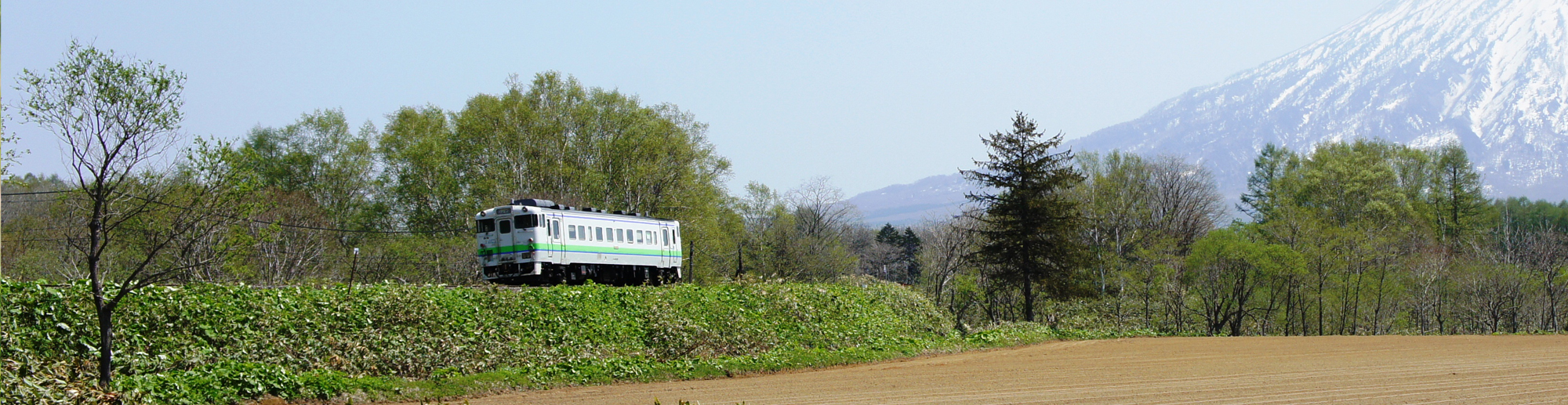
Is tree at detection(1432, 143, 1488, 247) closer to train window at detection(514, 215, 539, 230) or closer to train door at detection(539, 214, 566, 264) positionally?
train door at detection(539, 214, 566, 264)

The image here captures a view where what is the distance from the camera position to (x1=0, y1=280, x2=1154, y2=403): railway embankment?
1208cm

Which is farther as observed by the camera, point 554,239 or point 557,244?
point 557,244

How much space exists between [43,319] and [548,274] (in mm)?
14520

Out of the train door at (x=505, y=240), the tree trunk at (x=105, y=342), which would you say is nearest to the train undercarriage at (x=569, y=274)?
the train door at (x=505, y=240)

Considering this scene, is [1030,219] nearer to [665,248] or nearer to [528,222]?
[665,248]

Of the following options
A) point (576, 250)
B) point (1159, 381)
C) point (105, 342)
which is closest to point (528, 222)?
point (576, 250)

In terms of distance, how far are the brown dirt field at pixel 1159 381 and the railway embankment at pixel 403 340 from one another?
0.96 meters

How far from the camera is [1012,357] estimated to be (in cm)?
2245

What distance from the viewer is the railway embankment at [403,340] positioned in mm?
12078

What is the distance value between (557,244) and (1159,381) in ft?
52.6

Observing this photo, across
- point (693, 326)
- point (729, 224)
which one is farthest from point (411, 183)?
point (693, 326)

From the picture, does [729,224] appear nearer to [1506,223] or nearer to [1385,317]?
[1385,317]

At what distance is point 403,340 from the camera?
15.6 meters

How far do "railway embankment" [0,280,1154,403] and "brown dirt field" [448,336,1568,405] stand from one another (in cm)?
96
